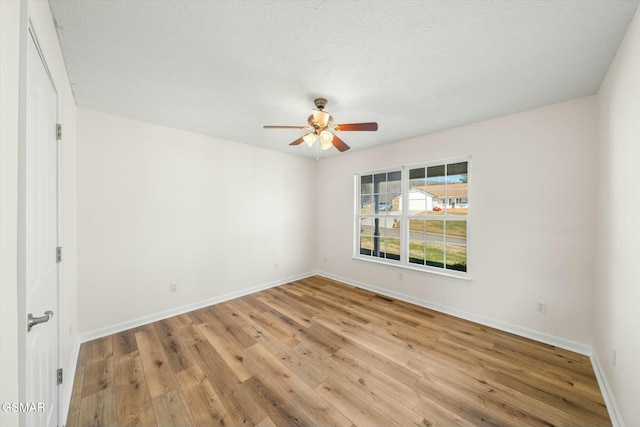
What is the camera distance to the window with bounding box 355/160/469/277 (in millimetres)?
3234

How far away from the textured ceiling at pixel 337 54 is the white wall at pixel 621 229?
21cm

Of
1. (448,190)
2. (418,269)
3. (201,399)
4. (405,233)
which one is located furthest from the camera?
(405,233)

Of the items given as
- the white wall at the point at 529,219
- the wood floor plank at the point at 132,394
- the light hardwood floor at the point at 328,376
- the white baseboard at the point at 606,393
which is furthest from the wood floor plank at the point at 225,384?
the white wall at the point at 529,219

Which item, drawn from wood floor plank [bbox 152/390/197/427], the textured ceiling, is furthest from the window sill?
wood floor plank [bbox 152/390/197/427]

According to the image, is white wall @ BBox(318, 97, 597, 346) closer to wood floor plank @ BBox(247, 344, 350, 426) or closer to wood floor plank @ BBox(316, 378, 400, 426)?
wood floor plank @ BBox(316, 378, 400, 426)

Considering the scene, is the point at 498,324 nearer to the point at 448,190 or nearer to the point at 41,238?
the point at 448,190

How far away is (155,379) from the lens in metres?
2.00

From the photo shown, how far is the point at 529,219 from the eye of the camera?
2646 mm

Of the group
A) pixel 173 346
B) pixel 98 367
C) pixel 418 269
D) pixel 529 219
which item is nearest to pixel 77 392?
pixel 98 367

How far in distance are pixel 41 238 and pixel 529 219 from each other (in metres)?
4.13

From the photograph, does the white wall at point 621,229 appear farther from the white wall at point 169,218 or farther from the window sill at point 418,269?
the white wall at point 169,218

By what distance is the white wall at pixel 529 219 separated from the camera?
7.76 ft

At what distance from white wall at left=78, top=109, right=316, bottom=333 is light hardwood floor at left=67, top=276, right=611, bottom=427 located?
521 mm

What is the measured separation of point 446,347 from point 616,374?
1.15 m
